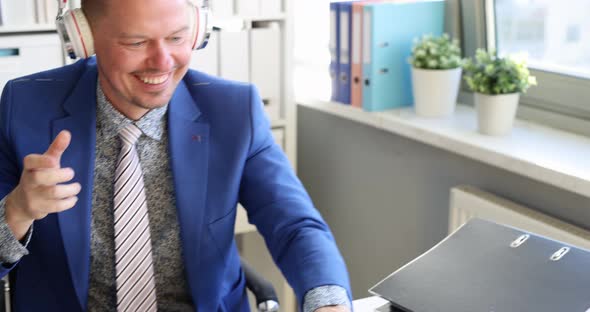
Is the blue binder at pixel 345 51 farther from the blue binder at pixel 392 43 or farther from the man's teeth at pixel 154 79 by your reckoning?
the man's teeth at pixel 154 79

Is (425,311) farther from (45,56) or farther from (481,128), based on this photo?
(45,56)

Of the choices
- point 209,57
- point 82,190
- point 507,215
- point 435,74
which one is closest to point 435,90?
point 435,74

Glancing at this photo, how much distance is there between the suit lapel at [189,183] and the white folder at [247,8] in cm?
79

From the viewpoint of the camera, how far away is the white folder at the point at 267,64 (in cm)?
235

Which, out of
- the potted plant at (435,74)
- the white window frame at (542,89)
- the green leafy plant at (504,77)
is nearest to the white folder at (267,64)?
the potted plant at (435,74)

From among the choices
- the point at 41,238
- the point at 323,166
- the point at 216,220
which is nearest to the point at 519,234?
the point at 216,220

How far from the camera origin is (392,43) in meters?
2.26

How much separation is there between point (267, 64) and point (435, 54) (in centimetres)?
52

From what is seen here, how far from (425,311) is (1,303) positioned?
890mm

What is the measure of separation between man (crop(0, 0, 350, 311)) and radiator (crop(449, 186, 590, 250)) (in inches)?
23.9

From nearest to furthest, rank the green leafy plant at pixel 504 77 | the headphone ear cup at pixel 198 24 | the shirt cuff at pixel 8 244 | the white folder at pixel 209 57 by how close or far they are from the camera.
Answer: the shirt cuff at pixel 8 244 < the headphone ear cup at pixel 198 24 < the green leafy plant at pixel 504 77 < the white folder at pixel 209 57

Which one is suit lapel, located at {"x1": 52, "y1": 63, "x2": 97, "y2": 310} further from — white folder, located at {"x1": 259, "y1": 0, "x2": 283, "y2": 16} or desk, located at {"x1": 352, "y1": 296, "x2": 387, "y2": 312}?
white folder, located at {"x1": 259, "y1": 0, "x2": 283, "y2": 16}

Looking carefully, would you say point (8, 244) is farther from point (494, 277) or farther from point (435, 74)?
point (435, 74)

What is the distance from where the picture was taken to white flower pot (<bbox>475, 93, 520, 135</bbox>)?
1985mm
